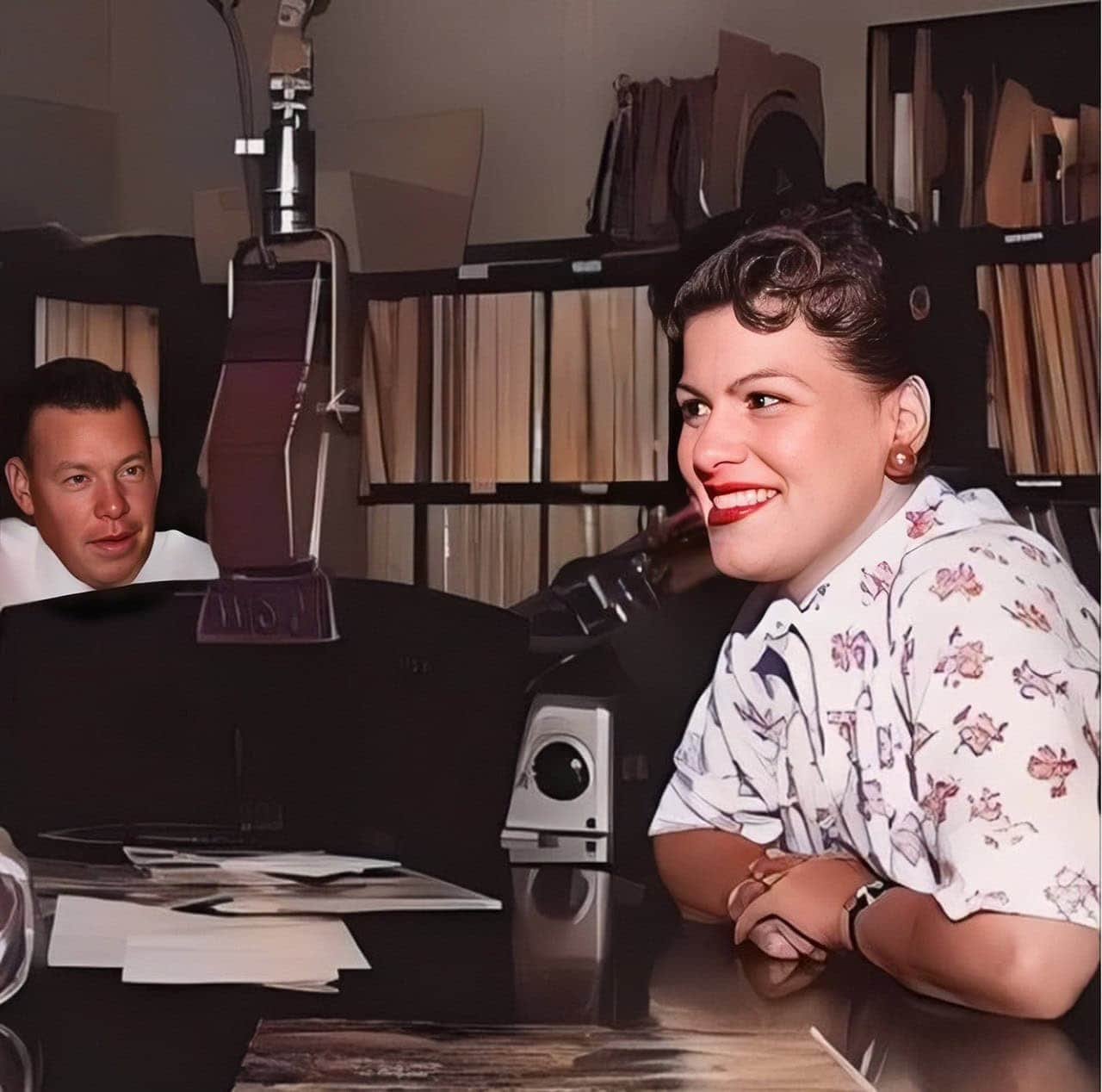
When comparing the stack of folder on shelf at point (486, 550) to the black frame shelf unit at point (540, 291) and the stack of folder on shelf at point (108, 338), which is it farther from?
the stack of folder on shelf at point (108, 338)

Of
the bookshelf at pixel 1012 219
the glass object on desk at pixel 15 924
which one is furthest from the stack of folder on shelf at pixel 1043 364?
the glass object on desk at pixel 15 924

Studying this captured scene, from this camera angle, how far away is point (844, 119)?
1.79m

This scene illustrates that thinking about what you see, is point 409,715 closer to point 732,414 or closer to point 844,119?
point 732,414

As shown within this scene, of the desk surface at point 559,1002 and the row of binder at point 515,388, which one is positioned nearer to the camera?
the desk surface at point 559,1002

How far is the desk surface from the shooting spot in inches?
59.8

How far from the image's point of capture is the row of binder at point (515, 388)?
1.87m

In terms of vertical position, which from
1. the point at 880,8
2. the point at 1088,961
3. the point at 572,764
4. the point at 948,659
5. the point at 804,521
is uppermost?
the point at 880,8

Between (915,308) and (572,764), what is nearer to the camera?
(915,308)

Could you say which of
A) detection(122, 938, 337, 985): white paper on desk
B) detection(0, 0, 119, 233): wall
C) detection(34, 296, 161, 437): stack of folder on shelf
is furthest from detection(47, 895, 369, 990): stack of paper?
detection(0, 0, 119, 233): wall

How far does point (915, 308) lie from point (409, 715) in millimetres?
777

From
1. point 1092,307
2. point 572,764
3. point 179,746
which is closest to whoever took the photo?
point 1092,307

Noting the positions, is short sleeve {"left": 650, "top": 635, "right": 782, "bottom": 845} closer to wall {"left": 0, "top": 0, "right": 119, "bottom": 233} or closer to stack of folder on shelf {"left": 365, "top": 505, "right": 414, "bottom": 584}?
stack of folder on shelf {"left": 365, "top": 505, "right": 414, "bottom": 584}

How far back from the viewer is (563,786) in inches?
75.3

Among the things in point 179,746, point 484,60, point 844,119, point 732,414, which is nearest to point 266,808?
point 179,746
